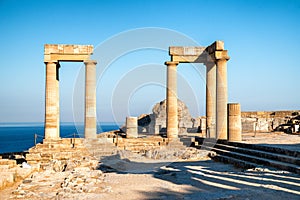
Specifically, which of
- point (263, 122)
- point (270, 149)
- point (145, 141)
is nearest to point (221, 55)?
point (145, 141)

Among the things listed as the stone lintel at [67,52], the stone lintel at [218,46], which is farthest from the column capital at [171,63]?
the stone lintel at [67,52]

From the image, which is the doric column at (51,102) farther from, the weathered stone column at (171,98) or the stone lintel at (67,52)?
the weathered stone column at (171,98)

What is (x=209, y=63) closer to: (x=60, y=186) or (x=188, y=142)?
(x=188, y=142)

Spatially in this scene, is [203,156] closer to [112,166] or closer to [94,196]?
[112,166]

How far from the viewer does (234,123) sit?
17.9 metres

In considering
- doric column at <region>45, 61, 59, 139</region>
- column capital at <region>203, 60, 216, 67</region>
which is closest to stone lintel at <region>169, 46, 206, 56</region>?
column capital at <region>203, 60, 216, 67</region>

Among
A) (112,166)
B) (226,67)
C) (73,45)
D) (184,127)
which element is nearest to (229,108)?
(226,67)

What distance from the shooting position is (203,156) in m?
17.1

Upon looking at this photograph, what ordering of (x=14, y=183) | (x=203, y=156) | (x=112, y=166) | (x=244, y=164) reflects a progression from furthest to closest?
(x=203, y=156), (x=112, y=166), (x=244, y=164), (x=14, y=183)

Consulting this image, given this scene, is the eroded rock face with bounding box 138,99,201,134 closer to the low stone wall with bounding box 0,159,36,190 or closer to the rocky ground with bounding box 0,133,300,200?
the low stone wall with bounding box 0,159,36,190

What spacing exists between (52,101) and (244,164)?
12.9 m

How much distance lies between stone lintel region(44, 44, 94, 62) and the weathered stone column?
535 cm

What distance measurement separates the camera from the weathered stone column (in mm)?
21266

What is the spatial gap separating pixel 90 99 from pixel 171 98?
5339mm
